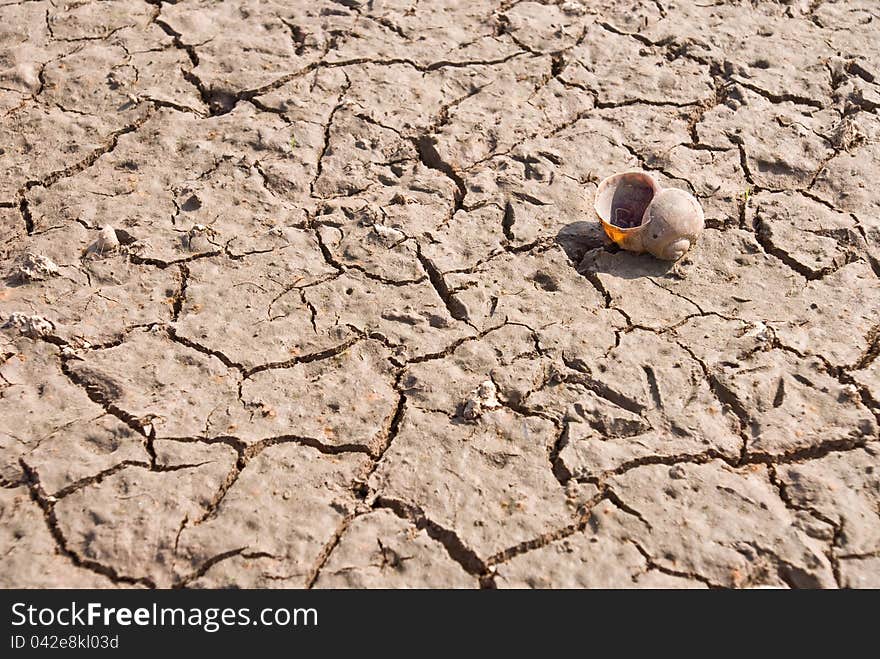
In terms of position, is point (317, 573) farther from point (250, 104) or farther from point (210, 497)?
point (250, 104)

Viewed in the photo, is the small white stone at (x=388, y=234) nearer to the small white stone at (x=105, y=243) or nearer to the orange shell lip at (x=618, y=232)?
the orange shell lip at (x=618, y=232)

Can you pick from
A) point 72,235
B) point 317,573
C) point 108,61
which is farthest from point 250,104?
point 317,573

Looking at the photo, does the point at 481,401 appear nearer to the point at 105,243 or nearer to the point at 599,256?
the point at 599,256

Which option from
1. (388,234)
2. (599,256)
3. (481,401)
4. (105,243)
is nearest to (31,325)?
(105,243)

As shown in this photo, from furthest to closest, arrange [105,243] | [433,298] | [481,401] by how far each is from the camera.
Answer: [105,243]
[433,298]
[481,401]

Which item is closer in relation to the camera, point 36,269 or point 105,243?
point 36,269
